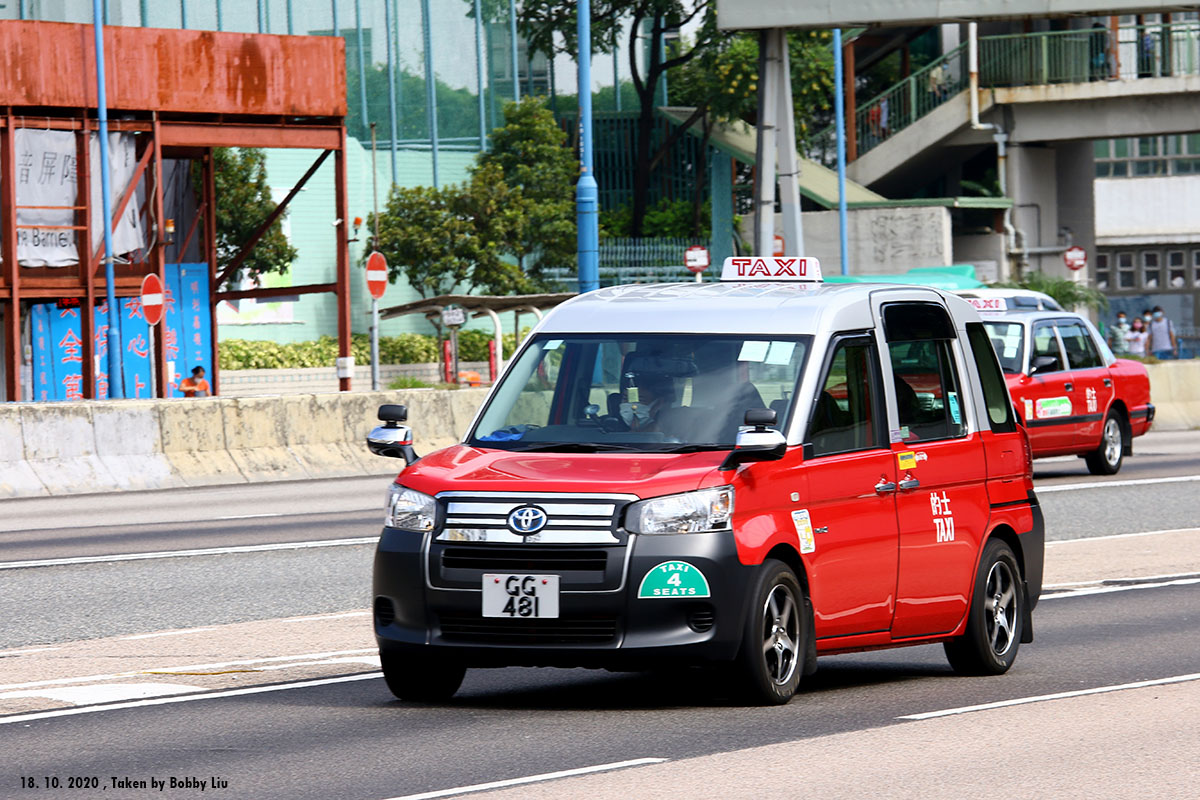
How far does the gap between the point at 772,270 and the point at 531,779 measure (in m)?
4.85

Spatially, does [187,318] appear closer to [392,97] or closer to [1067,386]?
[392,97]

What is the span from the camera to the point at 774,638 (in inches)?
334

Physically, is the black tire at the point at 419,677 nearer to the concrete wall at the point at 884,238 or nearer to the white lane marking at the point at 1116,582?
the white lane marking at the point at 1116,582

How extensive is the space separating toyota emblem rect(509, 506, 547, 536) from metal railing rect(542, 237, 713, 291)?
43562 millimetres

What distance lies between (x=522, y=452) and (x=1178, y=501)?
13.2m

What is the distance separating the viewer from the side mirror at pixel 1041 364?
2273 cm

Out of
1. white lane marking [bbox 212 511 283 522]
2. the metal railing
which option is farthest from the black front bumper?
the metal railing

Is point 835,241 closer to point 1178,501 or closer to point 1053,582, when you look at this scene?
point 1178,501

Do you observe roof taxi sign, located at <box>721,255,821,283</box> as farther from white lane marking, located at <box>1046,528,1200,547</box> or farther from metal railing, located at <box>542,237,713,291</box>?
metal railing, located at <box>542,237,713,291</box>

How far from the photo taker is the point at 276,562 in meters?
15.8

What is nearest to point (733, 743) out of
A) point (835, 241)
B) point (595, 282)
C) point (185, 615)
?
point (185, 615)

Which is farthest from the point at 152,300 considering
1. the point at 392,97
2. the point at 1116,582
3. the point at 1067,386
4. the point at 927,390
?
the point at 927,390

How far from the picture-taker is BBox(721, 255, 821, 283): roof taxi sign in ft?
34.9

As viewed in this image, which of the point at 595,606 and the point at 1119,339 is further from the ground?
the point at 1119,339
